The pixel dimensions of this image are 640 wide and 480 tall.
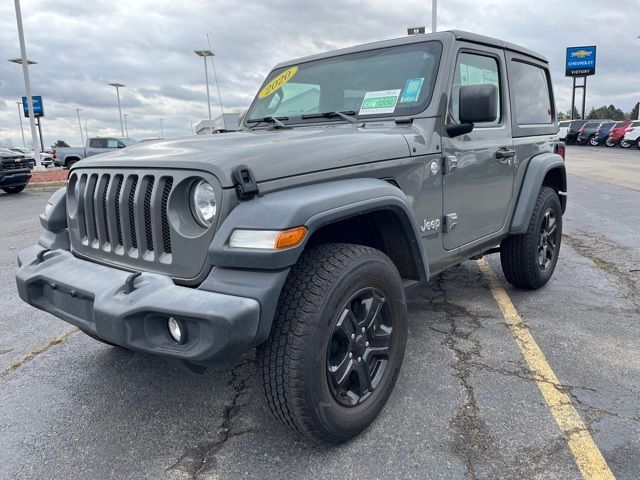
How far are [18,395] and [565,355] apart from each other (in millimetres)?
3254

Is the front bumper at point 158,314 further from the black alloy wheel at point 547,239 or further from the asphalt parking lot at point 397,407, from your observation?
the black alloy wheel at point 547,239

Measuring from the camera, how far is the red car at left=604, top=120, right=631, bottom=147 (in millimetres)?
31906

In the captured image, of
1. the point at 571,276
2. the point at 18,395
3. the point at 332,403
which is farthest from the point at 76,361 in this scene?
the point at 571,276

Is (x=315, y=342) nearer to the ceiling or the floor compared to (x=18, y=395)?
nearer to the ceiling

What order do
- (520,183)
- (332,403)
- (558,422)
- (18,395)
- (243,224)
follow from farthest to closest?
1. (520,183)
2. (18,395)
3. (558,422)
4. (332,403)
5. (243,224)

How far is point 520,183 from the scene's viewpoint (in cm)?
406

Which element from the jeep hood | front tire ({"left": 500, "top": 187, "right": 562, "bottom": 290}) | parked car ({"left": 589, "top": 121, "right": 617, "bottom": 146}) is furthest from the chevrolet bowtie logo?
the jeep hood

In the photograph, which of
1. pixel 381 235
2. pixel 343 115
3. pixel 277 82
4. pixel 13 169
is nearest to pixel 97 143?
pixel 13 169

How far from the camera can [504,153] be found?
371 cm

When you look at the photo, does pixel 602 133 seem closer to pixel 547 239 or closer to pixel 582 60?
pixel 582 60

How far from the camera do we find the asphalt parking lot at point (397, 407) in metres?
2.28

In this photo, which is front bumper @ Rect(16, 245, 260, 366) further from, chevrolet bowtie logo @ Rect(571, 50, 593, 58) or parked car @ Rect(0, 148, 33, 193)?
chevrolet bowtie logo @ Rect(571, 50, 593, 58)

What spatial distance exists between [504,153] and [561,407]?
1.80 metres

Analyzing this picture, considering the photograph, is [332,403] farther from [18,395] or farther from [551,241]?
[551,241]
